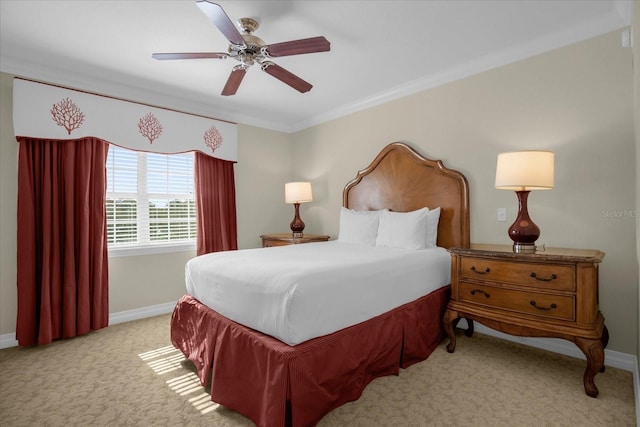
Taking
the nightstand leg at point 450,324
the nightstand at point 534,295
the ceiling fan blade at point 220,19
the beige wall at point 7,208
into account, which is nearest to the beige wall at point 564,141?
the nightstand at point 534,295

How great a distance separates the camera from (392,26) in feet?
7.81

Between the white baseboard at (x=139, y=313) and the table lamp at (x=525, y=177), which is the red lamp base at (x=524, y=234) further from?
the white baseboard at (x=139, y=313)

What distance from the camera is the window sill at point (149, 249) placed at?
3353 millimetres

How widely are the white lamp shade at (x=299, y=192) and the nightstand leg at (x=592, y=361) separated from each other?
311 centimetres

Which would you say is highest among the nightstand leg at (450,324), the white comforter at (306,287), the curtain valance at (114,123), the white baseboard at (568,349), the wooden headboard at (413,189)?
the curtain valance at (114,123)

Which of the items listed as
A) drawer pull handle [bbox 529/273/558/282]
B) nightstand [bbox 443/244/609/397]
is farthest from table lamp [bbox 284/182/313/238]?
drawer pull handle [bbox 529/273/558/282]

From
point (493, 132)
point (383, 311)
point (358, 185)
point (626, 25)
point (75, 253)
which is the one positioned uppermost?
point (626, 25)

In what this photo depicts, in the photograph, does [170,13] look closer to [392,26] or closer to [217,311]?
[392,26]

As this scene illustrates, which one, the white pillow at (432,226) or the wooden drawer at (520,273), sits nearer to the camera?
the wooden drawer at (520,273)

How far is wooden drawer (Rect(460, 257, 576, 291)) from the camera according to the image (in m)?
1.98

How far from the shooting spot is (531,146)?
8.62ft

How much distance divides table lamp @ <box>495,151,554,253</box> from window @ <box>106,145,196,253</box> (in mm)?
3437

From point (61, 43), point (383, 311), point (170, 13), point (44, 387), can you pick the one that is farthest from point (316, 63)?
point (44, 387)

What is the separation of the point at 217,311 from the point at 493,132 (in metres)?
2.74
